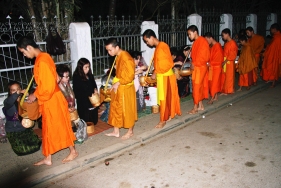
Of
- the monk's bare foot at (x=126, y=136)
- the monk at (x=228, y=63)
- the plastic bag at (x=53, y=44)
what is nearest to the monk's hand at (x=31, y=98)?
the monk's bare foot at (x=126, y=136)

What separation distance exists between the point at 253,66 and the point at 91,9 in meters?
14.8

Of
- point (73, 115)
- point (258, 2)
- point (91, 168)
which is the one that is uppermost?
point (258, 2)

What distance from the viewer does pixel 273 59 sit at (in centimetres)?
857

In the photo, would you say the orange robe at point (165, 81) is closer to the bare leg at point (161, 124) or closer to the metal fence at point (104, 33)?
the bare leg at point (161, 124)

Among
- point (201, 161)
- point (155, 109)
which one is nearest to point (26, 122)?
point (201, 161)

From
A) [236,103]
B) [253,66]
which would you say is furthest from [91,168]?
[253,66]

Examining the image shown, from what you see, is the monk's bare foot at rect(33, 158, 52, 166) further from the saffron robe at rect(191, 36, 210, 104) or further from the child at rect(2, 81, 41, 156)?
the saffron robe at rect(191, 36, 210, 104)

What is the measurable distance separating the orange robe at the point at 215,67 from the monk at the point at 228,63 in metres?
0.46

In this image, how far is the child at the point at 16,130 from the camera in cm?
427

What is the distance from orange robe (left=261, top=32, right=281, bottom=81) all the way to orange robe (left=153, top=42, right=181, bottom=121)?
4708mm

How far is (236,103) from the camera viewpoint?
718cm

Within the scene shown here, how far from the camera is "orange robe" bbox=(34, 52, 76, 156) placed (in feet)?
11.5

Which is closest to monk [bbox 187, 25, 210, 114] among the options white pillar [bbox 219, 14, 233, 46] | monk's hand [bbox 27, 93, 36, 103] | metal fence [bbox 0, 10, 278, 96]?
metal fence [bbox 0, 10, 278, 96]

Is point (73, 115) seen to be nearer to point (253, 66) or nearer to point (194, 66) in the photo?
point (194, 66)
